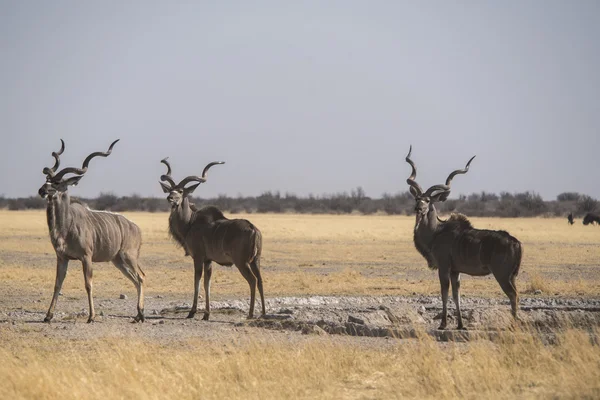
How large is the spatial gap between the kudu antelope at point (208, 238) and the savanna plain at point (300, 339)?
2.93 feet

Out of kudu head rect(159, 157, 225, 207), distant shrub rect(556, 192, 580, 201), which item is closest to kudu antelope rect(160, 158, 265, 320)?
kudu head rect(159, 157, 225, 207)

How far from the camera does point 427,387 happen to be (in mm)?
10109

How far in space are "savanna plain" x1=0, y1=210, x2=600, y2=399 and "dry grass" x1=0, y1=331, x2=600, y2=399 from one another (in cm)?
2

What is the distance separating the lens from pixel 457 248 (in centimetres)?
1574

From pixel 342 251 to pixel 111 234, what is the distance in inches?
858

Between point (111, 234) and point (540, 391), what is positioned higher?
point (111, 234)

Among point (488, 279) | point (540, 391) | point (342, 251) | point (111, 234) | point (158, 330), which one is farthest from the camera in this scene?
point (342, 251)

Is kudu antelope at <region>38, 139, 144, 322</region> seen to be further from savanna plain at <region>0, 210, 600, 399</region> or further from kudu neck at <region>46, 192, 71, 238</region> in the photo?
savanna plain at <region>0, 210, 600, 399</region>

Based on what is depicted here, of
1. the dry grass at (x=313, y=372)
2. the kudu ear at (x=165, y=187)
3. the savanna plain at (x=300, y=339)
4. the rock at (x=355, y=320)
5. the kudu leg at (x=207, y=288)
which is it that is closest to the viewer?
the dry grass at (x=313, y=372)

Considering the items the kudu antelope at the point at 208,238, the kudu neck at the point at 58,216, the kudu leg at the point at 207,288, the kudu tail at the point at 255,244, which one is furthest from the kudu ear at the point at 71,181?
the kudu tail at the point at 255,244

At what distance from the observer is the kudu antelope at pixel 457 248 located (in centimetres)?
1502

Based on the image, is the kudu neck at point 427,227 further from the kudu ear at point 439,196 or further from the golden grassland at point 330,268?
the golden grassland at point 330,268

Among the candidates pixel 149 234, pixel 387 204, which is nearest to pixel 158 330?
pixel 149 234

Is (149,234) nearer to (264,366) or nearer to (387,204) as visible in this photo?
(264,366)
